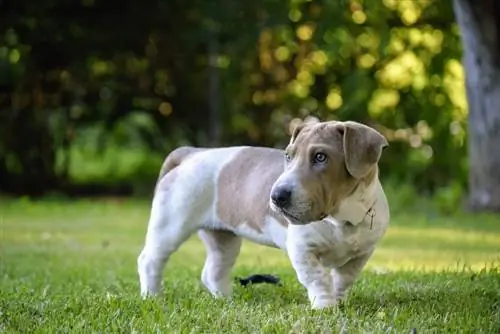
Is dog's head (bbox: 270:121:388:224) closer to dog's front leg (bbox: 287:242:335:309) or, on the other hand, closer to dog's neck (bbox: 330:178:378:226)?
dog's neck (bbox: 330:178:378:226)

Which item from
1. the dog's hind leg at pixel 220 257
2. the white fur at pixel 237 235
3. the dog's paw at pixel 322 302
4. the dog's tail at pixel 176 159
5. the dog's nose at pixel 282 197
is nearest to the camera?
the dog's nose at pixel 282 197

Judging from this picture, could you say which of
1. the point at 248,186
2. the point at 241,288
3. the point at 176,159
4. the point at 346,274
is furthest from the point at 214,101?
the point at 346,274

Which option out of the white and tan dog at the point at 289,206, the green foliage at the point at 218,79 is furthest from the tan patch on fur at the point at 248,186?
the green foliage at the point at 218,79

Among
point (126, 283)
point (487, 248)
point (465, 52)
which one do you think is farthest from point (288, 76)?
point (126, 283)

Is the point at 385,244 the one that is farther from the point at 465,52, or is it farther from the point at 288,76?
the point at 288,76

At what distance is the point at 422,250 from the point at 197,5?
263 inches

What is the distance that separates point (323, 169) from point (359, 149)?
19cm

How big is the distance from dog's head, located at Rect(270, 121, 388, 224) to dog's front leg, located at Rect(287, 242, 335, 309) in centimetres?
28

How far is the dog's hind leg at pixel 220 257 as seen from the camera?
20.8 ft

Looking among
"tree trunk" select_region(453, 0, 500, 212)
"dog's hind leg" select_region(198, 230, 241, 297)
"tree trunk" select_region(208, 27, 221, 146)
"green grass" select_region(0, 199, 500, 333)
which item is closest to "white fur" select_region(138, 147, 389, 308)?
"dog's hind leg" select_region(198, 230, 241, 297)

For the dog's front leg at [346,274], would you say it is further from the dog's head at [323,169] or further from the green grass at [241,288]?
the dog's head at [323,169]

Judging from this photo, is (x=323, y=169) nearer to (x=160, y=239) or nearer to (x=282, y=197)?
(x=282, y=197)

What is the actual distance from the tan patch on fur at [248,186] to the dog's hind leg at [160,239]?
0.75 ft

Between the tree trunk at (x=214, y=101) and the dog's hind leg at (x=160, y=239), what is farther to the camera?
the tree trunk at (x=214, y=101)
